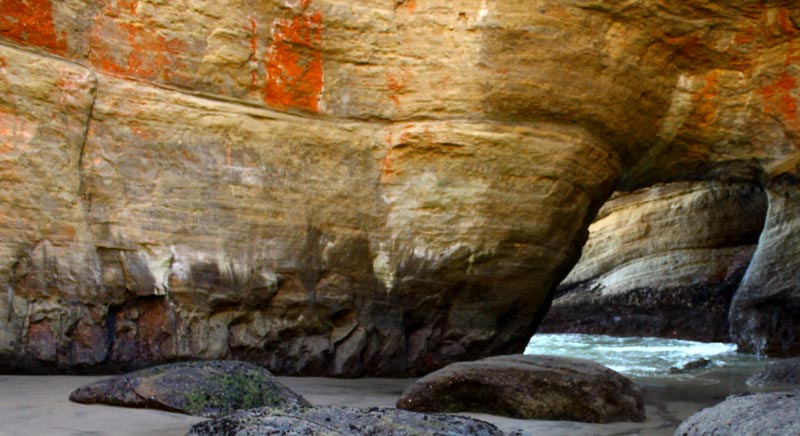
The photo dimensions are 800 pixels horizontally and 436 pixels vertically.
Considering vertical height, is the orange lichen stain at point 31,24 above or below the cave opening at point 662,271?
above

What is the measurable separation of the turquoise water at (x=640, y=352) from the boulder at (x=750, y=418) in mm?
4133

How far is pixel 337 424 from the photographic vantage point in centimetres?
337

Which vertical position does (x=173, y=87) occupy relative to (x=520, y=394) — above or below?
above

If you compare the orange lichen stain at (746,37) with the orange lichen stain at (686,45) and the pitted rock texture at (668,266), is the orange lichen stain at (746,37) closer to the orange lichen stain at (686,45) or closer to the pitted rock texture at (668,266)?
the orange lichen stain at (686,45)

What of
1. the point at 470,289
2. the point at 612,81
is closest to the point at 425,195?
the point at 470,289

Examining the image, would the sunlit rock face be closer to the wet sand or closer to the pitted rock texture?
the wet sand

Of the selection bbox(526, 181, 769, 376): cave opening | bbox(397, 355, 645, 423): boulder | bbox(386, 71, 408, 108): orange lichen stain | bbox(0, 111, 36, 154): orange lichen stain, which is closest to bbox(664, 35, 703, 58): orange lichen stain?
bbox(386, 71, 408, 108): orange lichen stain

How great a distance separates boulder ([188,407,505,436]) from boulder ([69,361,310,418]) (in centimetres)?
80

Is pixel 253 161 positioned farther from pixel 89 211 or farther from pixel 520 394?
pixel 520 394

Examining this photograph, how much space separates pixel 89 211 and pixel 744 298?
27.5 ft

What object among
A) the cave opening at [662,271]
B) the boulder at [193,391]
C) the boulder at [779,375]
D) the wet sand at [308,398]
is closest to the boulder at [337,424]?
the wet sand at [308,398]

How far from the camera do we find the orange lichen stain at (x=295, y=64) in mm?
6984

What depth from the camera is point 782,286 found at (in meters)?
10.4

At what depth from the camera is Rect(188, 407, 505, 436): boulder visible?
3.20 metres
